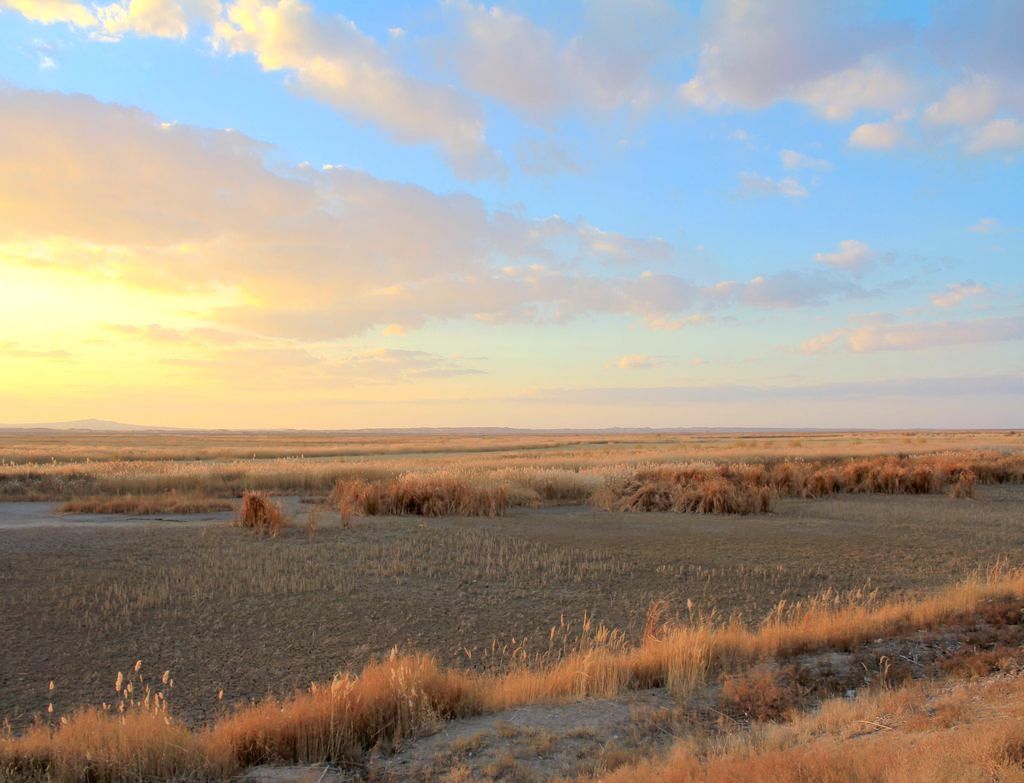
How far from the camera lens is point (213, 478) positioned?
32062 millimetres

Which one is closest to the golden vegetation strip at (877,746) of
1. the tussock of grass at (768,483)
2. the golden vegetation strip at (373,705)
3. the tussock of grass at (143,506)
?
the golden vegetation strip at (373,705)

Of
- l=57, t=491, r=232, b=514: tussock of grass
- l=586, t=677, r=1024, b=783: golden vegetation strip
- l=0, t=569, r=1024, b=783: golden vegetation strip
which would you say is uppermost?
l=586, t=677, r=1024, b=783: golden vegetation strip

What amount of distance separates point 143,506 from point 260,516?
8.21 meters

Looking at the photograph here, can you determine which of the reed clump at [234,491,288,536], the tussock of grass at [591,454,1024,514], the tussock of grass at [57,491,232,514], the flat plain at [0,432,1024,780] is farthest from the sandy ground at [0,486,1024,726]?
the tussock of grass at [57,491,232,514]

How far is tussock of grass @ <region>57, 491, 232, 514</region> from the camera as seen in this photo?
23609 millimetres

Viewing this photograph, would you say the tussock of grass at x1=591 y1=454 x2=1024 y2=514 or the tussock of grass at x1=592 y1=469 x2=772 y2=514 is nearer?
the tussock of grass at x1=592 y1=469 x2=772 y2=514

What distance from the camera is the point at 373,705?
6199mm

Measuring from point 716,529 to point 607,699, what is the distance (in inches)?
529

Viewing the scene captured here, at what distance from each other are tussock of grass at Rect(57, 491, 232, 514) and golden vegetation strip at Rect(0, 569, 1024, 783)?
17.3 m

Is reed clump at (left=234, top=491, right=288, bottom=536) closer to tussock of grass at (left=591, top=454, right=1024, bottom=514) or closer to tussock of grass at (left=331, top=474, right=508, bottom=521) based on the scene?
tussock of grass at (left=331, top=474, right=508, bottom=521)

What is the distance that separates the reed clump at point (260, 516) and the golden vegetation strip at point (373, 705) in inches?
393

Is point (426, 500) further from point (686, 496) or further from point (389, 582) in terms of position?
point (389, 582)

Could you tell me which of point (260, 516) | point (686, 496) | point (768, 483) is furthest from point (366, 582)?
point (768, 483)

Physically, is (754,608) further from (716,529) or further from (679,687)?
(716,529)
